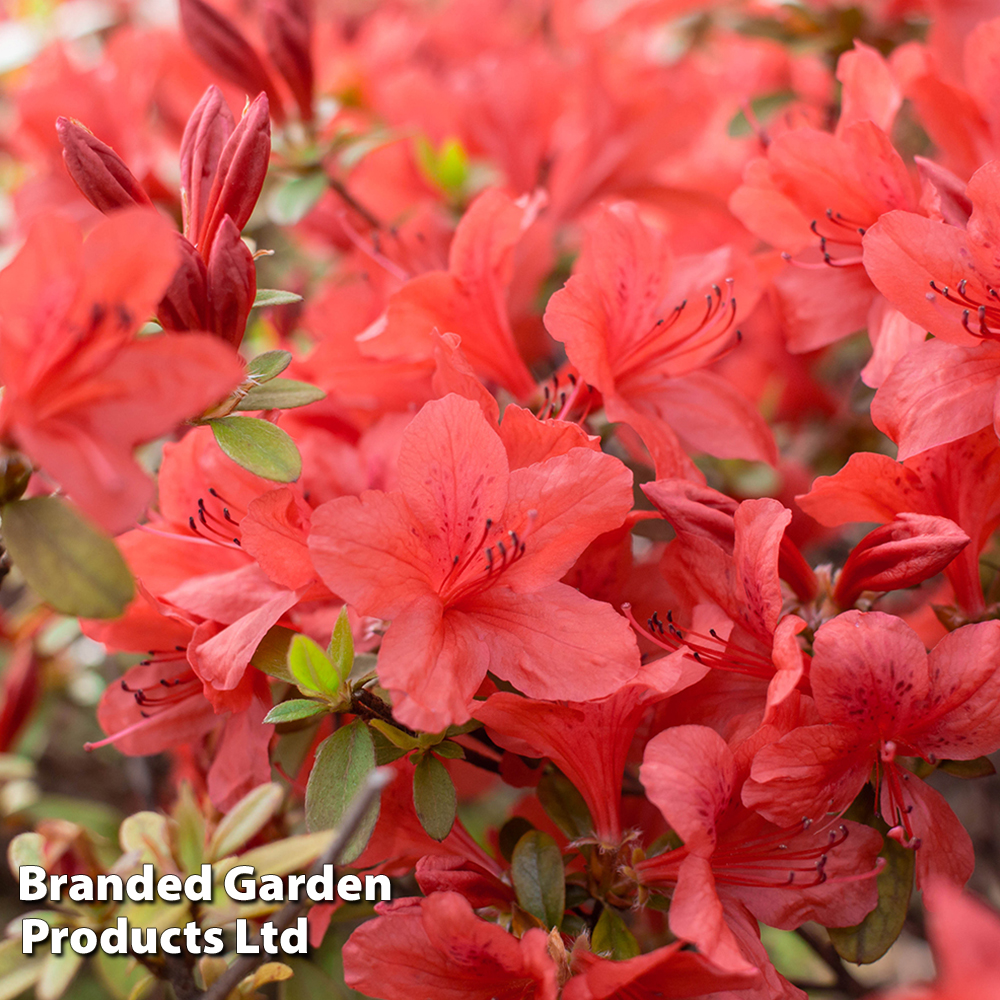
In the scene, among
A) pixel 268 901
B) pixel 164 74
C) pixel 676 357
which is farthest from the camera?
pixel 164 74

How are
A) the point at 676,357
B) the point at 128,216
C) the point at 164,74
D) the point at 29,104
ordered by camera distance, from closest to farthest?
the point at 128,216
the point at 676,357
the point at 29,104
the point at 164,74

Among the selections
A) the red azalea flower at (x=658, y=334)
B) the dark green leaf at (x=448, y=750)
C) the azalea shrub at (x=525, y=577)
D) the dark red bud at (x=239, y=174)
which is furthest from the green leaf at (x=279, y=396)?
the dark green leaf at (x=448, y=750)

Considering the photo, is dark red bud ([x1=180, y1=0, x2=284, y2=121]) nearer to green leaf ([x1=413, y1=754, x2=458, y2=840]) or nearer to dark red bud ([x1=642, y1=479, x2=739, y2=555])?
dark red bud ([x1=642, y1=479, x2=739, y2=555])

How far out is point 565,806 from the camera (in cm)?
111

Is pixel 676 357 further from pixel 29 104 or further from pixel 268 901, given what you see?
pixel 29 104

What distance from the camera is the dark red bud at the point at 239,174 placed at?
1.01 m

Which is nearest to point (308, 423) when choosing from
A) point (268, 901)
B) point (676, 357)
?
point (676, 357)

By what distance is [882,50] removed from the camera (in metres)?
1.86

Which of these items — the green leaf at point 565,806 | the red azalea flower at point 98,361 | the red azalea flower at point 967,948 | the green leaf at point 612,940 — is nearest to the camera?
the red azalea flower at point 967,948

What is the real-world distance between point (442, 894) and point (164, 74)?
1949 millimetres

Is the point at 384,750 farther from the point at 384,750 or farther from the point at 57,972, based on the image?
the point at 57,972

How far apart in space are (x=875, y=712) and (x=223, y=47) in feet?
4.44

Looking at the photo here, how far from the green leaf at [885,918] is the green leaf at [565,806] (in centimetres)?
28

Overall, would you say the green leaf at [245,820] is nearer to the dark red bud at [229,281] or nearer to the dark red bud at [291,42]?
the dark red bud at [229,281]
